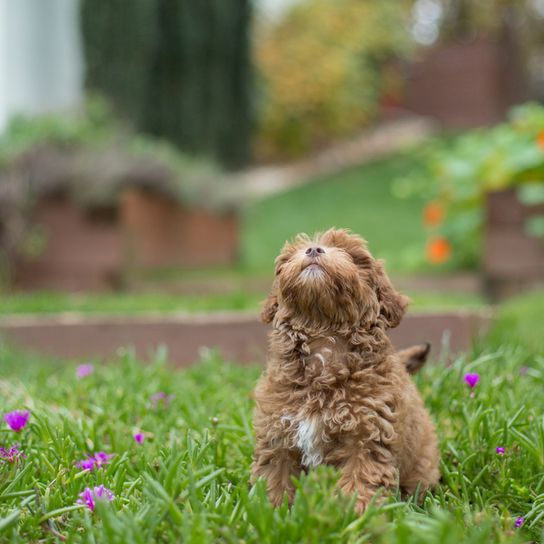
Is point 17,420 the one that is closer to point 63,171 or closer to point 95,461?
point 95,461

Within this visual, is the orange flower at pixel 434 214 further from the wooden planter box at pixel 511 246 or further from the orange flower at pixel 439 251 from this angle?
the wooden planter box at pixel 511 246

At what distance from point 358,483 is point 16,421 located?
3.95 feet

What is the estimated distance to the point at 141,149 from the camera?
9.97 m

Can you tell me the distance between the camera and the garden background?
2512 millimetres

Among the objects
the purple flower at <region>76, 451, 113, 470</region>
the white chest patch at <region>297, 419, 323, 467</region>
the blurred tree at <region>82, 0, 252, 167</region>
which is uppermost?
the blurred tree at <region>82, 0, 252, 167</region>

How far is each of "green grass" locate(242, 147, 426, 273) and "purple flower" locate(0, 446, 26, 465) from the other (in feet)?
25.6

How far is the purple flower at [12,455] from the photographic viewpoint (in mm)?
2654

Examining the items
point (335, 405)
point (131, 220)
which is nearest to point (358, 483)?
point (335, 405)

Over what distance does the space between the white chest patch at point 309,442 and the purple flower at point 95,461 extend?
70 cm

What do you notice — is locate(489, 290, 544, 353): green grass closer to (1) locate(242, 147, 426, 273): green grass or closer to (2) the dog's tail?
(2) the dog's tail

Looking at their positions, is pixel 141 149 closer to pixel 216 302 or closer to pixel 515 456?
pixel 216 302

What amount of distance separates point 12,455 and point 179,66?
12900mm

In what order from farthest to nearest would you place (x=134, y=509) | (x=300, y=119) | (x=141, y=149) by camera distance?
(x=300, y=119), (x=141, y=149), (x=134, y=509)

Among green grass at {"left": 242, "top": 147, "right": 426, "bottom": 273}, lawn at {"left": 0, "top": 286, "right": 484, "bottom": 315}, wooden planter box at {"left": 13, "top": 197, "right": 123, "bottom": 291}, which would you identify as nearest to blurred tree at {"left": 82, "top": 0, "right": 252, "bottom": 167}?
green grass at {"left": 242, "top": 147, "right": 426, "bottom": 273}
